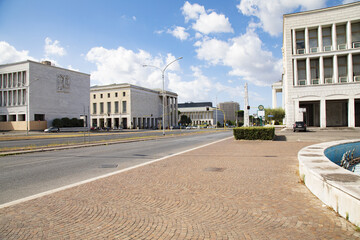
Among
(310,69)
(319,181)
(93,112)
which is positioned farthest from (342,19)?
(93,112)

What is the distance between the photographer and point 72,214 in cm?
424

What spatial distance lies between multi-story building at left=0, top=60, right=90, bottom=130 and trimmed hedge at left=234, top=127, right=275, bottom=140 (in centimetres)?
5689

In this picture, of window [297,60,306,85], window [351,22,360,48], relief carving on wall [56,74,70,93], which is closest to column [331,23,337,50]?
window [351,22,360,48]

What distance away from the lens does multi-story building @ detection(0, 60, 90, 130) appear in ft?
208

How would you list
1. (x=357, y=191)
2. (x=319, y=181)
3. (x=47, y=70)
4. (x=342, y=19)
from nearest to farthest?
1. (x=357, y=191)
2. (x=319, y=181)
3. (x=342, y=19)
4. (x=47, y=70)

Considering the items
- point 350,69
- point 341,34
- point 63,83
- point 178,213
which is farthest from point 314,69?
point 63,83

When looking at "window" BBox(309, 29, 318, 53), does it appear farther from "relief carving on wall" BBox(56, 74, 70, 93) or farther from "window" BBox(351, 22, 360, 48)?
"relief carving on wall" BBox(56, 74, 70, 93)

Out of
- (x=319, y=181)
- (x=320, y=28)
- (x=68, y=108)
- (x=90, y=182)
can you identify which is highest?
(x=320, y=28)

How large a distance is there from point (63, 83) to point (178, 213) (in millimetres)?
78816

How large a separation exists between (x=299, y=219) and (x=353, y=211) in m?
0.77

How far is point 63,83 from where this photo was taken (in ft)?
241

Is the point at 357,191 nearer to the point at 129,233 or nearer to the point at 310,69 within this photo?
the point at 129,233

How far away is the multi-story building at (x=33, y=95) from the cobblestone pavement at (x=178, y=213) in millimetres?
65594

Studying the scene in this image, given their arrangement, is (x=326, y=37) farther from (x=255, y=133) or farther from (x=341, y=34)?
(x=255, y=133)
